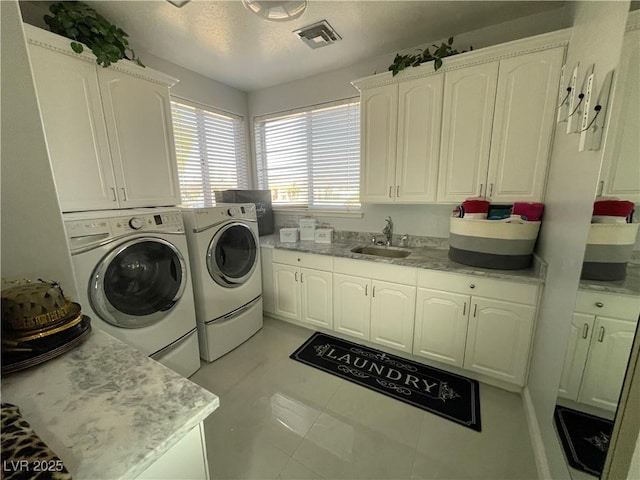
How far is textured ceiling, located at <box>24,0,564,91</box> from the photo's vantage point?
1.69 metres

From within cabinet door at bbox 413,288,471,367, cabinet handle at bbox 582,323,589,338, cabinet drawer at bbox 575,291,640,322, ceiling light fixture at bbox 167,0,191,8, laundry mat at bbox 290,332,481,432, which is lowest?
laundry mat at bbox 290,332,481,432

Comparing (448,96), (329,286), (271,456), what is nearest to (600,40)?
(448,96)

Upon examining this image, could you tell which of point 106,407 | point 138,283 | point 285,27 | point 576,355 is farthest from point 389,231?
point 106,407

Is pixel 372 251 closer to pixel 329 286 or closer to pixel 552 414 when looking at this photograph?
pixel 329 286

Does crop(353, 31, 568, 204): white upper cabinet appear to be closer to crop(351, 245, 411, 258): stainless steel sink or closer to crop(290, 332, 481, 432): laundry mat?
crop(351, 245, 411, 258): stainless steel sink

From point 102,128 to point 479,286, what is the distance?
2.72 meters

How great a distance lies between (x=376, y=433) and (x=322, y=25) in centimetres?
275

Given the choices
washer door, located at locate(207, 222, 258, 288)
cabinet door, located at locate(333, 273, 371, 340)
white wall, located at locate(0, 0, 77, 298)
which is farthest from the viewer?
cabinet door, located at locate(333, 273, 371, 340)

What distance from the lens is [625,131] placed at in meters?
0.83

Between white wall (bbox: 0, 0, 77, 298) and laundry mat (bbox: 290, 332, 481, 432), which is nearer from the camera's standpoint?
white wall (bbox: 0, 0, 77, 298)

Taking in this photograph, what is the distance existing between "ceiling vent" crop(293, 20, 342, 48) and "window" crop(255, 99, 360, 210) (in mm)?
610

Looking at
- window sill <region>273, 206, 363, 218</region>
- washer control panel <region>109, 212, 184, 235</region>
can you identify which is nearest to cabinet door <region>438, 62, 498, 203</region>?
window sill <region>273, 206, 363, 218</region>

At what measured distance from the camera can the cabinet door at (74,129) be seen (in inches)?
56.9

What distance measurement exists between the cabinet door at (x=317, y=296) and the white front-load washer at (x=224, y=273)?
478 millimetres
